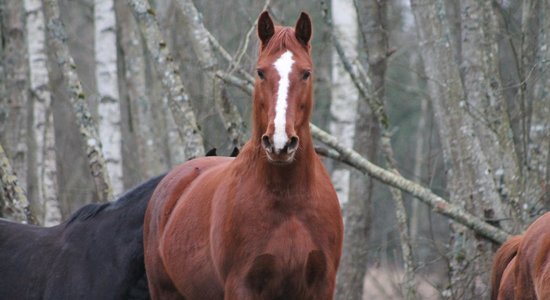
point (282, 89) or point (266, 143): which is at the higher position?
point (282, 89)

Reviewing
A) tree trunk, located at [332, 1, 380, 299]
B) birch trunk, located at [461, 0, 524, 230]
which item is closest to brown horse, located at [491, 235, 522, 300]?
birch trunk, located at [461, 0, 524, 230]

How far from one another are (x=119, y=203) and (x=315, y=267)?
2861 mm

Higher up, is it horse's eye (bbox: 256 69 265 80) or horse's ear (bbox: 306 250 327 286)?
horse's eye (bbox: 256 69 265 80)

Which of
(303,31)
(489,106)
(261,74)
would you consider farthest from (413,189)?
(261,74)

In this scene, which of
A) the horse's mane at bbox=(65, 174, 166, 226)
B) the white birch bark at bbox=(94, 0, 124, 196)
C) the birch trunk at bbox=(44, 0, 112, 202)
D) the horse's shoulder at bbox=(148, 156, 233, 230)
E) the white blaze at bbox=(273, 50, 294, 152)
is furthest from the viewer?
the white birch bark at bbox=(94, 0, 124, 196)

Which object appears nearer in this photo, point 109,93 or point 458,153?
point 458,153

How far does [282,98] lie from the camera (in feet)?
19.7

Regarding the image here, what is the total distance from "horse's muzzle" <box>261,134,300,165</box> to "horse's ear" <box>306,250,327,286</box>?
68cm

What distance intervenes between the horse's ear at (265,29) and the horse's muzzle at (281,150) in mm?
862

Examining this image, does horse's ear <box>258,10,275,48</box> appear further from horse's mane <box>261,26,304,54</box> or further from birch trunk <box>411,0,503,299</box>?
birch trunk <box>411,0,503,299</box>

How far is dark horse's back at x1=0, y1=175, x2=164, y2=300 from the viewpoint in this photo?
8.57m

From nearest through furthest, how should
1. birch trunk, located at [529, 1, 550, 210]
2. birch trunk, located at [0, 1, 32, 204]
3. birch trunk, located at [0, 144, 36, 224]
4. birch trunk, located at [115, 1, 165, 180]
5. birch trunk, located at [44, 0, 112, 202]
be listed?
birch trunk, located at [529, 1, 550, 210], birch trunk, located at [0, 144, 36, 224], birch trunk, located at [44, 0, 112, 202], birch trunk, located at [0, 1, 32, 204], birch trunk, located at [115, 1, 165, 180]

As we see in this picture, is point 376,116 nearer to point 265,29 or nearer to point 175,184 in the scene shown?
point 175,184

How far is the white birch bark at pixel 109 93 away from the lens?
1593cm
